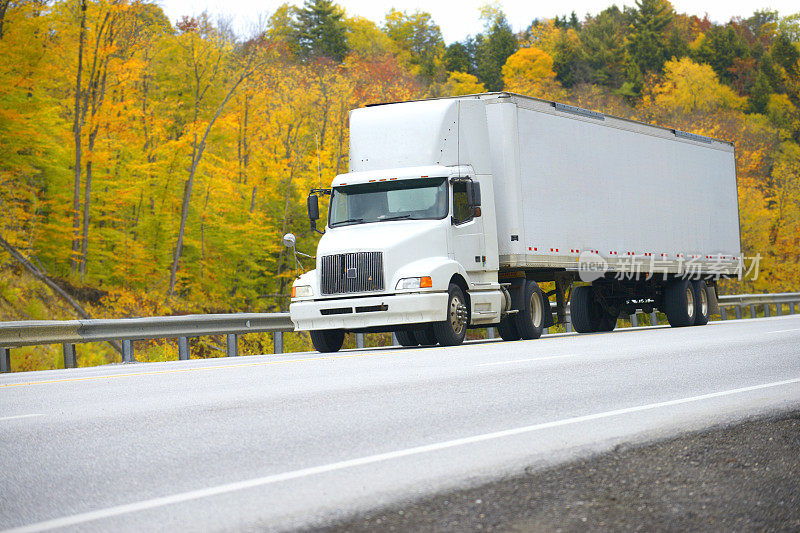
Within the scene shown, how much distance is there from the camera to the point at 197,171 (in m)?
37.7

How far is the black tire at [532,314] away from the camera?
20.2 m

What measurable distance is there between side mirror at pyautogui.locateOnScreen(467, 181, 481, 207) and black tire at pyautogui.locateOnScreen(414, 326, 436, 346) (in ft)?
7.78

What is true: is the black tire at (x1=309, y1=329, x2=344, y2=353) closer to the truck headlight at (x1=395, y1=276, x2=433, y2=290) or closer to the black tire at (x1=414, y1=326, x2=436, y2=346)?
the black tire at (x1=414, y1=326, x2=436, y2=346)

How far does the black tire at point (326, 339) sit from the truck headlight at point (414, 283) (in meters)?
1.93

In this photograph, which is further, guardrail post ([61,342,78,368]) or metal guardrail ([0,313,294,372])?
guardrail post ([61,342,78,368])

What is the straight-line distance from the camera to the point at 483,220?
733 inches

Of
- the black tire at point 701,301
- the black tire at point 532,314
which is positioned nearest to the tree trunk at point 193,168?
the black tire at point 701,301

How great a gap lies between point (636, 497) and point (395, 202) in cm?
1261

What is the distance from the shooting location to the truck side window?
1802 centimetres

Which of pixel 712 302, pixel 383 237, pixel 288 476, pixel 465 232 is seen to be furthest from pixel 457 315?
pixel 288 476

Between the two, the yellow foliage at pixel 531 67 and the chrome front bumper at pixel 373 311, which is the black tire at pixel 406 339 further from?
the yellow foliage at pixel 531 67

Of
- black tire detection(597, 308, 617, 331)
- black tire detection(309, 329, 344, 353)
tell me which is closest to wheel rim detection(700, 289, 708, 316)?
black tire detection(597, 308, 617, 331)

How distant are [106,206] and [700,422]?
28.4 meters

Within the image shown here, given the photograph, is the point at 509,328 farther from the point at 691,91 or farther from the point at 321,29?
the point at 321,29
